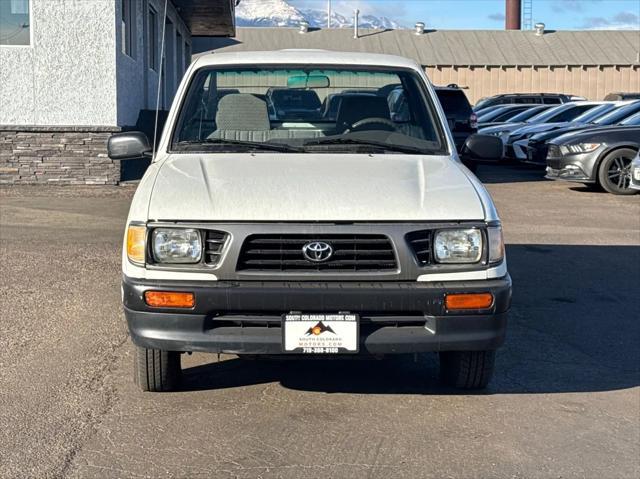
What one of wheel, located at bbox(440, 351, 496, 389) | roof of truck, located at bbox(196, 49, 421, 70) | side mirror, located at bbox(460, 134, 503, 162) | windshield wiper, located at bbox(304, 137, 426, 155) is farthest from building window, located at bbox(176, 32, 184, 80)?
wheel, located at bbox(440, 351, 496, 389)

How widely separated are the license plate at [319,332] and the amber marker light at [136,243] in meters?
0.76

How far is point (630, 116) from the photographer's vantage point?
654 inches

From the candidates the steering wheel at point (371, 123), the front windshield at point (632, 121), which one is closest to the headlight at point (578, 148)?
the front windshield at point (632, 121)

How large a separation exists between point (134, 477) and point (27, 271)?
15.7 ft

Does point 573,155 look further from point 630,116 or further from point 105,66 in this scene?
point 105,66

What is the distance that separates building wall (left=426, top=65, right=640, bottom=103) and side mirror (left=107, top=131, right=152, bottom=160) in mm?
44381

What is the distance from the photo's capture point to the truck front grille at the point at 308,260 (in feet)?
14.1

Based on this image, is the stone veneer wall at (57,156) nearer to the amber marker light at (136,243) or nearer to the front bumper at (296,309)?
the amber marker light at (136,243)

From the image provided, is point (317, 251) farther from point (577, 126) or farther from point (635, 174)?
point (577, 126)

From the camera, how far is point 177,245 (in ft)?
14.3

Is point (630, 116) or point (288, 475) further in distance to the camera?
point (630, 116)

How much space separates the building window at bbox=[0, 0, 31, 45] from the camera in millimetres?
14227

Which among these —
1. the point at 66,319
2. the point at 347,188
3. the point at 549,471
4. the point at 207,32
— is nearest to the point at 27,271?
the point at 66,319

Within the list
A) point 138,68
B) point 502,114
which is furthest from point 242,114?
point 502,114
